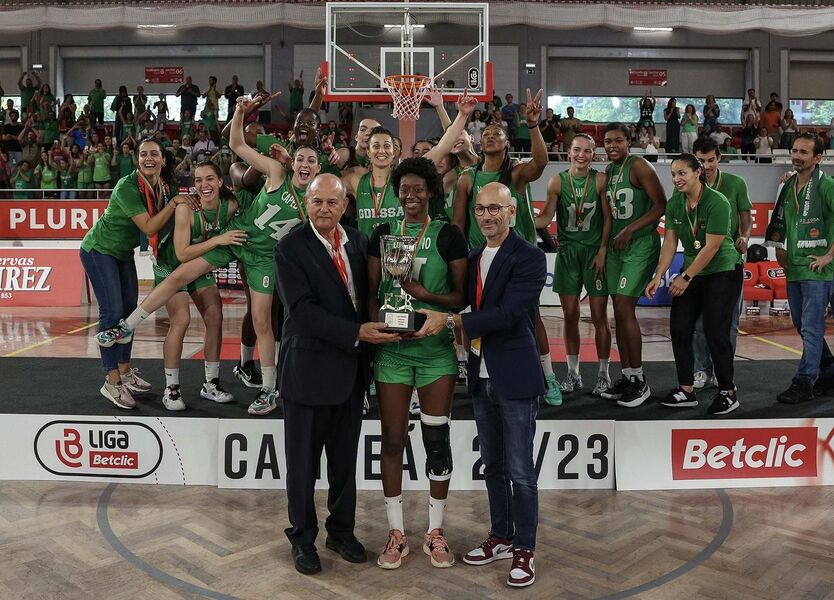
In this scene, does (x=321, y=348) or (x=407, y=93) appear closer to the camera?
(x=321, y=348)

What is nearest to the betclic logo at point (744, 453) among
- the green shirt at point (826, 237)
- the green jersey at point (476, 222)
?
the green shirt at point (826, 237)

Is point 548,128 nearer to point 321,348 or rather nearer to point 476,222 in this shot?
point 476,222

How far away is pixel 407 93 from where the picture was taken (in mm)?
9891

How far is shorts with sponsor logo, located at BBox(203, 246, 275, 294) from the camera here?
5.42 metres

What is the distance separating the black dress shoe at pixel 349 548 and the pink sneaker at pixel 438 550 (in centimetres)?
33

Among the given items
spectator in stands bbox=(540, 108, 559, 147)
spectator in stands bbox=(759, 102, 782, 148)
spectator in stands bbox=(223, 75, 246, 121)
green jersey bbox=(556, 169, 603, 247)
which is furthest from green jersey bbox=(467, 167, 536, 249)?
spectator in stands bbox=(759, 102, 782, 148)

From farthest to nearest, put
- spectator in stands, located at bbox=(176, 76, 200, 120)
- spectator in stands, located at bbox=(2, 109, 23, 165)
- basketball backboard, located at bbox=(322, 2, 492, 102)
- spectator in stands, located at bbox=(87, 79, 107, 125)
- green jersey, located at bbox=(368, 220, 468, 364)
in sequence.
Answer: spectator in stands, located at bbox=(87, 79, 107, 125)
spectator in stands, located at bbox=(176, 76, 200, 120)
spectator in stands, located at bbox=(2, 109, 23, 165)
basketball backboard, located at bbox=(322, 2, 492, 102)
green jersey, located at bbox=(368, 220, 468, 364)

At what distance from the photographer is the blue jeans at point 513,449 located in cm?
376

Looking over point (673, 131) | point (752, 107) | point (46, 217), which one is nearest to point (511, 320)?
point (46, 217)

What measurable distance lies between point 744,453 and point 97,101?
2110cm

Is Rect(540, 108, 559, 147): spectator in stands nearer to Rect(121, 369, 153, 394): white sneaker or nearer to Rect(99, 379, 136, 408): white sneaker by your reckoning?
Rect(121, 369, 153, 394): white sneaker

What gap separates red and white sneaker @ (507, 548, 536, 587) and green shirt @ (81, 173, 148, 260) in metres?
3.44

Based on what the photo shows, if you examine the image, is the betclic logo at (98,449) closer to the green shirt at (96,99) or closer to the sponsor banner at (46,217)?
the sponsor banner at (46,217)

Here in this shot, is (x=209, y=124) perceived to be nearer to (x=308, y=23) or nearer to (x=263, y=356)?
(x=308, y=23)
